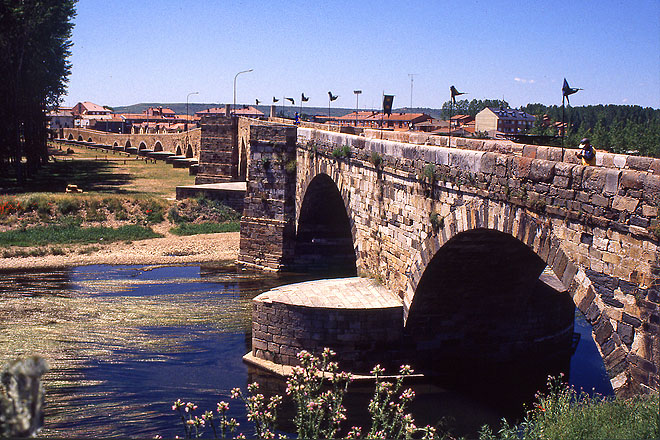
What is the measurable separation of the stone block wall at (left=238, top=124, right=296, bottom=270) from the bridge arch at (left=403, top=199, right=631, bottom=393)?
13356 mm

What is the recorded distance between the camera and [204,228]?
120 feet

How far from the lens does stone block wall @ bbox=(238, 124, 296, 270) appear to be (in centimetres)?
2934

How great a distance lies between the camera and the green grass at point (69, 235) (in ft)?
106

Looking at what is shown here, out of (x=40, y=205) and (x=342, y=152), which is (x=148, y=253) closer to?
(x=40, y=205)

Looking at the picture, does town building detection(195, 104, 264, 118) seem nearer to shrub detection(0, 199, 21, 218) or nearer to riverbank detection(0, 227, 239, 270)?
shrub detection(0, 199, 21, 218)

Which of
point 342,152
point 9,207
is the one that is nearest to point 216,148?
point 9,207

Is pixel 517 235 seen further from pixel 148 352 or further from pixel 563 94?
pixel 148 352

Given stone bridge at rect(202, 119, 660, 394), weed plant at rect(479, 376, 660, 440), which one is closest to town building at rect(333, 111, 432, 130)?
stone bridge at rect(202, 119, 660, 394)

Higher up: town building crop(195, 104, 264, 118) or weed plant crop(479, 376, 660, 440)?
town building crop(195, 104, 264, 118)

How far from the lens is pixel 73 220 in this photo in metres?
35.9

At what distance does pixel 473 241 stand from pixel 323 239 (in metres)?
16.1

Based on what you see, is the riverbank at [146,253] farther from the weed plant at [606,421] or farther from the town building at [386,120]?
the weed plant at [606,421]

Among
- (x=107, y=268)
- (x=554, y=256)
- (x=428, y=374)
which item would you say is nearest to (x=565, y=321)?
(x=428, y=374)

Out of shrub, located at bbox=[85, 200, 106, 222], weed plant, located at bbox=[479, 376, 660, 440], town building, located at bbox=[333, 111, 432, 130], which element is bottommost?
shrub, located at bbox=[85, 200, 106, 222]
